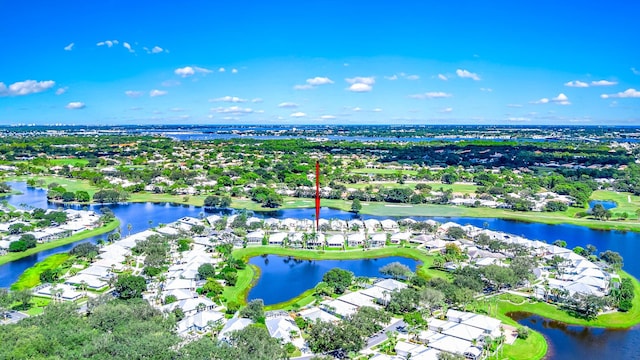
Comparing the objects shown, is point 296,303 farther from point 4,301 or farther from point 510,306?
point 4,301

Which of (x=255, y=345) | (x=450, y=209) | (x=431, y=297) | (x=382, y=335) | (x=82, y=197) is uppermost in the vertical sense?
(x=255, y=345)

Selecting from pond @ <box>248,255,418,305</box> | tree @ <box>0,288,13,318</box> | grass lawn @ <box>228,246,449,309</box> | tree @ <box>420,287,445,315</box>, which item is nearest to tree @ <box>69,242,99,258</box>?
tree @ <box>0,288,13,318</box>

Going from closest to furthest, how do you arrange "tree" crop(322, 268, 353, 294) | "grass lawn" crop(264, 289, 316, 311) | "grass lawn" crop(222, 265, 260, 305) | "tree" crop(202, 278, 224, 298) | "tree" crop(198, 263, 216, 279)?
→ "grass lawn" crop(264, 289, 316, 311)
"tree" crop(202, 278, 224, 298)
"grass lawn" crop(222, 265, 260, 305)
"tree" crop(322, 268, 353, 294)
"tree" crop(198, 263, 216, 279)

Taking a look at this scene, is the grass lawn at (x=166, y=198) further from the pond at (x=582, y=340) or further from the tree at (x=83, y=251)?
the pond at (x=582, y=340)

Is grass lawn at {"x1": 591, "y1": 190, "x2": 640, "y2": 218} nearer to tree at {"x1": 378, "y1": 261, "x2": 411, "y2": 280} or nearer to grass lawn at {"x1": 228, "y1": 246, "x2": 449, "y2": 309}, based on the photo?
grass lawn at {"x1": 228, "y1": 246, "x2": 449, "y2": 309}

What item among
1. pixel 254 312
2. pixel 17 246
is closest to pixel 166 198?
pixel 17 246
